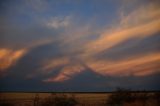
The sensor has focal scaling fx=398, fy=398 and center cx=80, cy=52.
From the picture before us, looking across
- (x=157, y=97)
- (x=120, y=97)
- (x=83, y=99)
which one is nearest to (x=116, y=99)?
(x=120, y=97)

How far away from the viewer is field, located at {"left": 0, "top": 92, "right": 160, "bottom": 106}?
7938 millimetres

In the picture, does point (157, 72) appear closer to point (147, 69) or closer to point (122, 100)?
point (147, 69)

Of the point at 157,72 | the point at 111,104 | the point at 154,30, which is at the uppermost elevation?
the point at 154,30

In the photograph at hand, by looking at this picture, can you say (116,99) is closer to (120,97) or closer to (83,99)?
(120,97)

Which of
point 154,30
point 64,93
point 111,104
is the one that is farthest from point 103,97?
point 154,30

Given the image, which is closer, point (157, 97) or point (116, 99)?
point (116, 99)

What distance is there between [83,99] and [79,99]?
0.30 feet

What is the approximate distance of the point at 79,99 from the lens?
26.4 ft

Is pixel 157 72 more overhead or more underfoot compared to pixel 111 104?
more overhead

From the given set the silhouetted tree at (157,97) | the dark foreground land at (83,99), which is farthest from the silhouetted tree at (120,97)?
the silhouetted tree at (157,97)

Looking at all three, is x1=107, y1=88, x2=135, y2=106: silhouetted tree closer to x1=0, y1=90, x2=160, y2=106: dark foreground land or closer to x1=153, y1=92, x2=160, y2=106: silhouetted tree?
x1=0, y1=90, x2=160, y2=106: dark foreground land

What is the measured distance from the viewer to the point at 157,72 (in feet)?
27.6

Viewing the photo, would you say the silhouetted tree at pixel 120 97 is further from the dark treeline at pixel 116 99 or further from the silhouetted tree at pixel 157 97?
the silhouetted tree at pixel 157 97

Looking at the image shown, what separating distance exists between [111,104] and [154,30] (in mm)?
1834
